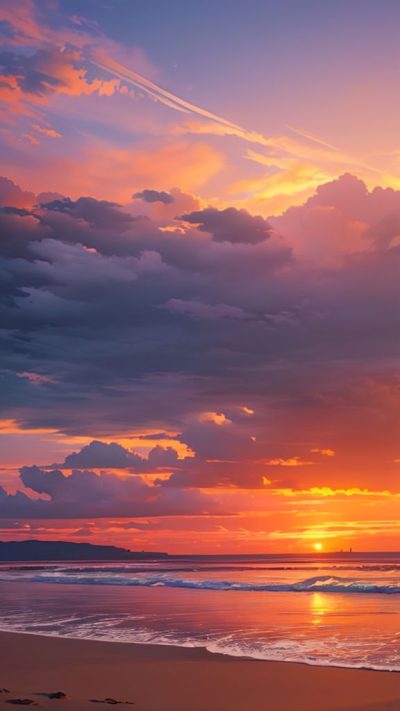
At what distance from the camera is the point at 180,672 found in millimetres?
18391

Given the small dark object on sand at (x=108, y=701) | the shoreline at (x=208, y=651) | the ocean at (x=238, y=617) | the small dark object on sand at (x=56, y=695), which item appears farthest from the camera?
the ocean at (x=238, y=617)

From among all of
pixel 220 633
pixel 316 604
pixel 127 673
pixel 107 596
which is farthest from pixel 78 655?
pixel 107 596

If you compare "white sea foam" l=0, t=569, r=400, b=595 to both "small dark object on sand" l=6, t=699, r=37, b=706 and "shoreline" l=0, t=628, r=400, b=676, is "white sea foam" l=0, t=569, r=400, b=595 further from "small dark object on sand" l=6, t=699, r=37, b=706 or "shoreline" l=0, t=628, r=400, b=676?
"small dark object on sand" l=6, t=699, r=37, b=706

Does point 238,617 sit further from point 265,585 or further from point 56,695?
point 265,585

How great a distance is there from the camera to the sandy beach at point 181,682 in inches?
589

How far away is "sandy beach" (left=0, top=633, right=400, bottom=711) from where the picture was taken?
49.1ft

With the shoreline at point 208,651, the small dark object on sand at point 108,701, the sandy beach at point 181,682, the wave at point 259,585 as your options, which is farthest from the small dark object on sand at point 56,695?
the wave at point 259,585

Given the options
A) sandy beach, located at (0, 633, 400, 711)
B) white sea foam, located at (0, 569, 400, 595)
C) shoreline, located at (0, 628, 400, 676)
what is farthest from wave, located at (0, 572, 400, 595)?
sandy beach, located at (0, 633, 400, 711)

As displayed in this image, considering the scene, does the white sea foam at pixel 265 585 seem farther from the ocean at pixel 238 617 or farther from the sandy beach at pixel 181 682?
the sandy beach at pixel 181 682

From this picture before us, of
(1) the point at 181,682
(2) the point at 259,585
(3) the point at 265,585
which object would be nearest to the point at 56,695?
(1) the point at 181,682

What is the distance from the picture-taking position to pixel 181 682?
17.2m

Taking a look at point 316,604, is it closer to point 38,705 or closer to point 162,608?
point 162,608

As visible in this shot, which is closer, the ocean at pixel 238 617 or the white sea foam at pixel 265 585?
the ocean at pixel 238 617

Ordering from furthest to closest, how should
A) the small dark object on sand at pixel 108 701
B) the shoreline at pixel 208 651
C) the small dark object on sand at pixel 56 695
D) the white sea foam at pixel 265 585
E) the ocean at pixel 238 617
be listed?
the white sea foam at pixel 265 585 → the ocean at pixel 238 617 → the shoreline at pixel 208 651 → the small dark object on sand at pixel 56 695 → the small dark object on sand at pixel 108 701
